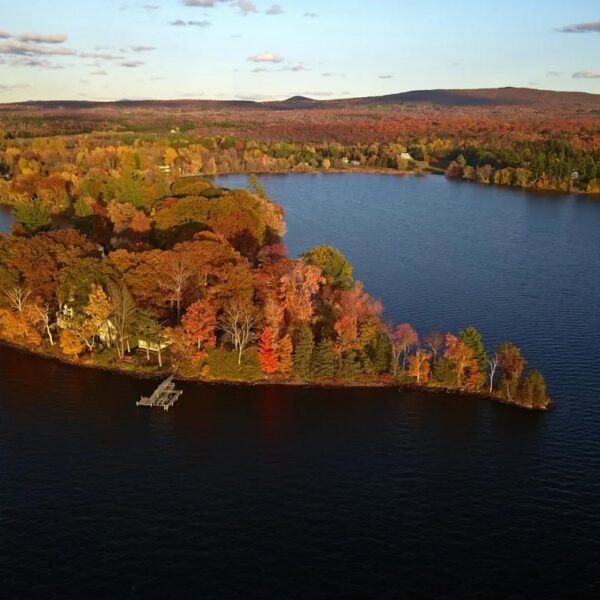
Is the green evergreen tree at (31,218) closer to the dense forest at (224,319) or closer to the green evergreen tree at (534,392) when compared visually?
the dense forest at (224,319)

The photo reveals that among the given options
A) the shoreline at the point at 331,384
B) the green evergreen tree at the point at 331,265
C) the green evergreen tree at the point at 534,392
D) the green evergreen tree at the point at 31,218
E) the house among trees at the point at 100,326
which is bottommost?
the shoreline at the point at 331,384

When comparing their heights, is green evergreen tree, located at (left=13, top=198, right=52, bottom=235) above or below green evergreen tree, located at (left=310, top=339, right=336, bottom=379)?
above

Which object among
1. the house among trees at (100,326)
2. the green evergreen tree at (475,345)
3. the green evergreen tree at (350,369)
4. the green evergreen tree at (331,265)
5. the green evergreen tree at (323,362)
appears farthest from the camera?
the green evergreen tree at (331,265)

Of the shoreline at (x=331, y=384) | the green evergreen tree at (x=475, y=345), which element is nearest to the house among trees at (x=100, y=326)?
the shoreline at (x=331, y=384)

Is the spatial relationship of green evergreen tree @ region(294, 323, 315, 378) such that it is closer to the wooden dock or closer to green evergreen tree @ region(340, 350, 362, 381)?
green evergreen tree @ region(340, 350, 362, 381)

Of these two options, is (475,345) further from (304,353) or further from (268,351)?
(268,351)

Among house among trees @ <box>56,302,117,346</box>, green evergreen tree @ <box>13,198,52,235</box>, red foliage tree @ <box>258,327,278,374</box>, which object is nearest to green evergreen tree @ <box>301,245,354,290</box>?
red foliage tree @ <box>258,327,278,374</box>
